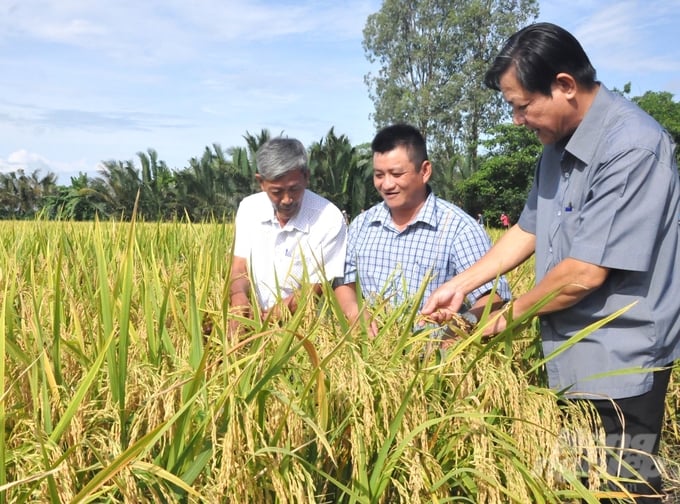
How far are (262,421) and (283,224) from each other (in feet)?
5.07

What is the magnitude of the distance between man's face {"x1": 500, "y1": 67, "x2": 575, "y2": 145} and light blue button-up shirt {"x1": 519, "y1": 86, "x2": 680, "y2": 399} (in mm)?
47

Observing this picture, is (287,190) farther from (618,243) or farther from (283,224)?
(618,243)

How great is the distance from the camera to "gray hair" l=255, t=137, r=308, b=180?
2.58 metres

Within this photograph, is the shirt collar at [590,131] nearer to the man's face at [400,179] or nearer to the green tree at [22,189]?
the man's face at [400,179]

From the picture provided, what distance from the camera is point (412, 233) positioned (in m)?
2.56

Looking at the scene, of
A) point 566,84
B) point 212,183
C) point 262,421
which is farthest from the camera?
point 212,183

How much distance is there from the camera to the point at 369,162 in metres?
21.9

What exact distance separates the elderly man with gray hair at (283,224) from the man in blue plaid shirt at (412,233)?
0.49ft

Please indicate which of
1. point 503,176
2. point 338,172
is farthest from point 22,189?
point 503,176

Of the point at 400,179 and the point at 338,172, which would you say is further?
Result: the point at 338,172

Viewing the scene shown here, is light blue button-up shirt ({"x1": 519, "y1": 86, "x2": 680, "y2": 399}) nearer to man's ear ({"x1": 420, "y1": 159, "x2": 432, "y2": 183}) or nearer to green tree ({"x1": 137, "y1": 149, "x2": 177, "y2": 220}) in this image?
man's ear ({"x1": 420, "y1": 159, "x2": 432, "y2": 183})

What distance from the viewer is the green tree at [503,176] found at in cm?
2581

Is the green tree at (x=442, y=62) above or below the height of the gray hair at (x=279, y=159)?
above

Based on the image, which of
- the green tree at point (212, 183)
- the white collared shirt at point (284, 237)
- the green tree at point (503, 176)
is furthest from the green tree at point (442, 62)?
the white collared shirt at point (284, 237)
